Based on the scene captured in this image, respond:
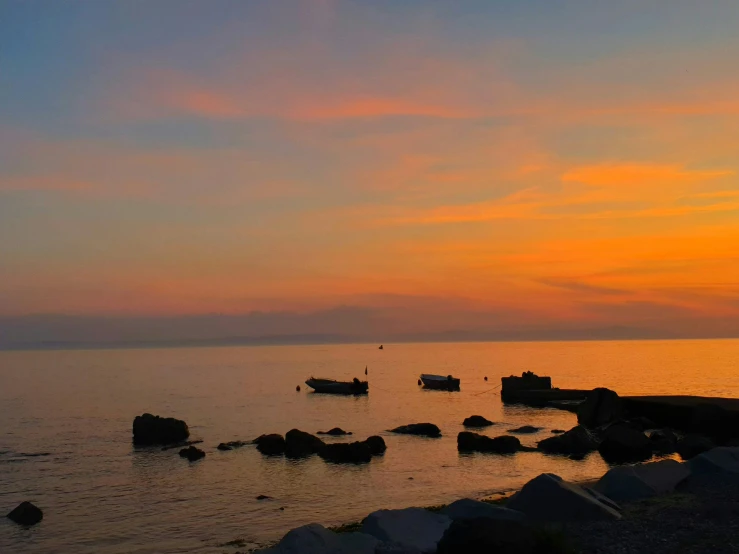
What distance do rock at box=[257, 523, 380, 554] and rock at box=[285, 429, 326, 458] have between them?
29.5 metres

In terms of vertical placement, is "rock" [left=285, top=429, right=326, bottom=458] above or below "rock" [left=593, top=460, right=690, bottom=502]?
below

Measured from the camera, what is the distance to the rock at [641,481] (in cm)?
2388

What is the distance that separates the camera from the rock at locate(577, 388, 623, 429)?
61.8 meters

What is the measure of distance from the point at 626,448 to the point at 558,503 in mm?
26435

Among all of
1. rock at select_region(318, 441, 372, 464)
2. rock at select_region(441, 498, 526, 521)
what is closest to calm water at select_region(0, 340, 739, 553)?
rock at select_region(318, 441, 372, 464)

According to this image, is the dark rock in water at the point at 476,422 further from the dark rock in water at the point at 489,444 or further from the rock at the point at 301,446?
the rock at the point at 301,446

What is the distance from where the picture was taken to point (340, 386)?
12275cm

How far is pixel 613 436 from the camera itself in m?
44.7

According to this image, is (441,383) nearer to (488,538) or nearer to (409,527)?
(409,527)

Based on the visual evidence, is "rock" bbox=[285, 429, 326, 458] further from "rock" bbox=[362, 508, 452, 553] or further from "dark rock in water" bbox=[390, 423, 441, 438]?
"rock" bbox=[362, 508, 452, 553]

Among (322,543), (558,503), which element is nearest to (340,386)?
(558,503)

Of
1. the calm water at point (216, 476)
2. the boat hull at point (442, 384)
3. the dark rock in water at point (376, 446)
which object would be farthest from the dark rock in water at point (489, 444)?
the boat hull at point (442, 384)

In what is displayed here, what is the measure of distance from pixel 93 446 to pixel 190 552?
3661cm

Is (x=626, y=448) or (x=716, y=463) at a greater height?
(x=716, y=463)
